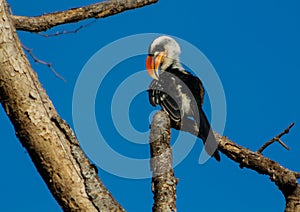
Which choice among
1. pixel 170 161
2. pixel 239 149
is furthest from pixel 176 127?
pixel 170 161

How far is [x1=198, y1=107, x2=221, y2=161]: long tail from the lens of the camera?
15.6 feet

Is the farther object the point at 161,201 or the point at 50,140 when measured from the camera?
the point at 161,201

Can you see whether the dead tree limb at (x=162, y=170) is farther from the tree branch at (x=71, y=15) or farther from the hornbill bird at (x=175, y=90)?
the tree branch at (x=71, y=15)

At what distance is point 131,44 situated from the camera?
17.8 ft

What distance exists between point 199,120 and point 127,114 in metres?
0.95

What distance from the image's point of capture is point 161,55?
631 cm

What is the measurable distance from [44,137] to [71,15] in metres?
2.50

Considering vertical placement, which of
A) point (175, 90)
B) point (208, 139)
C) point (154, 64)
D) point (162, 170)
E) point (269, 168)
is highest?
point (154, 64)

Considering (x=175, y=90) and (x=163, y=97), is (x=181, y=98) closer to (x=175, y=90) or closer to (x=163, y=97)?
(x=175, y=90)

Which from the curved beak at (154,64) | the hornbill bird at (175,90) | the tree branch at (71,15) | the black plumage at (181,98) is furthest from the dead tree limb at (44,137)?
the curved beak at (154,64)

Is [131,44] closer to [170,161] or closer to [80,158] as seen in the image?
[170,161]

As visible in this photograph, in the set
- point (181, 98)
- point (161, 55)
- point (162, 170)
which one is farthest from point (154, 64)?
point (162, 170)

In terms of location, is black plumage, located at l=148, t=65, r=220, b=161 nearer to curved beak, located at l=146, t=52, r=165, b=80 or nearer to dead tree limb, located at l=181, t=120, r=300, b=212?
curved beak, located at l=146, t=52, r=165, b=80

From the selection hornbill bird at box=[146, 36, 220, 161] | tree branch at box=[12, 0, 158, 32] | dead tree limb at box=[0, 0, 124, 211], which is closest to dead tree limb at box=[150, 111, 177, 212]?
dead tree limb at box=[0, 0, 124, 211]
